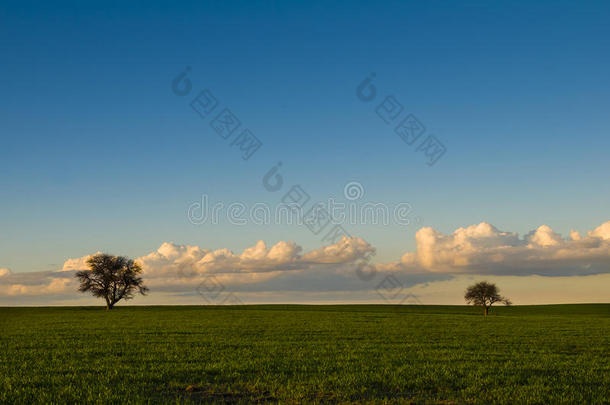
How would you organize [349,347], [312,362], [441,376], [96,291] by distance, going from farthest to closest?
[96,291]
[349,347]
[312,362]
[441,376]

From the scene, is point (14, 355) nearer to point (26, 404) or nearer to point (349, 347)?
point (26, 404)

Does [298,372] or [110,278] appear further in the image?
[110,278]

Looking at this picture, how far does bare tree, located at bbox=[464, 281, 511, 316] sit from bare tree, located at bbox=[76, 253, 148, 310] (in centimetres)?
6625

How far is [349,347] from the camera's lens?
26.3 m

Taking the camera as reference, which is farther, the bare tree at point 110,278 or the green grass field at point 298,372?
the bare tree at point 110,278

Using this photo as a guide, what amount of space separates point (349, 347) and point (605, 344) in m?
18.6

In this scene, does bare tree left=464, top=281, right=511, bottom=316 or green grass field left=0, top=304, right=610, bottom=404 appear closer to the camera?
green grass field left=0, top=304, right=610, bottom=404

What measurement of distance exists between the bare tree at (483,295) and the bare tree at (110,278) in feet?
217

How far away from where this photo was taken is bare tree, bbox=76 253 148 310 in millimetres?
94500

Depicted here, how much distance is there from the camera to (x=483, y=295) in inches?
3661

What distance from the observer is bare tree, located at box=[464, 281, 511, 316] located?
92.4 metres

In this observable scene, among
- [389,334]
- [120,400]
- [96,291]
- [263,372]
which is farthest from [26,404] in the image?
[96,291]

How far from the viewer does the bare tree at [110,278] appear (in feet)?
310

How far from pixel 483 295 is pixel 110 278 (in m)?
74.9
